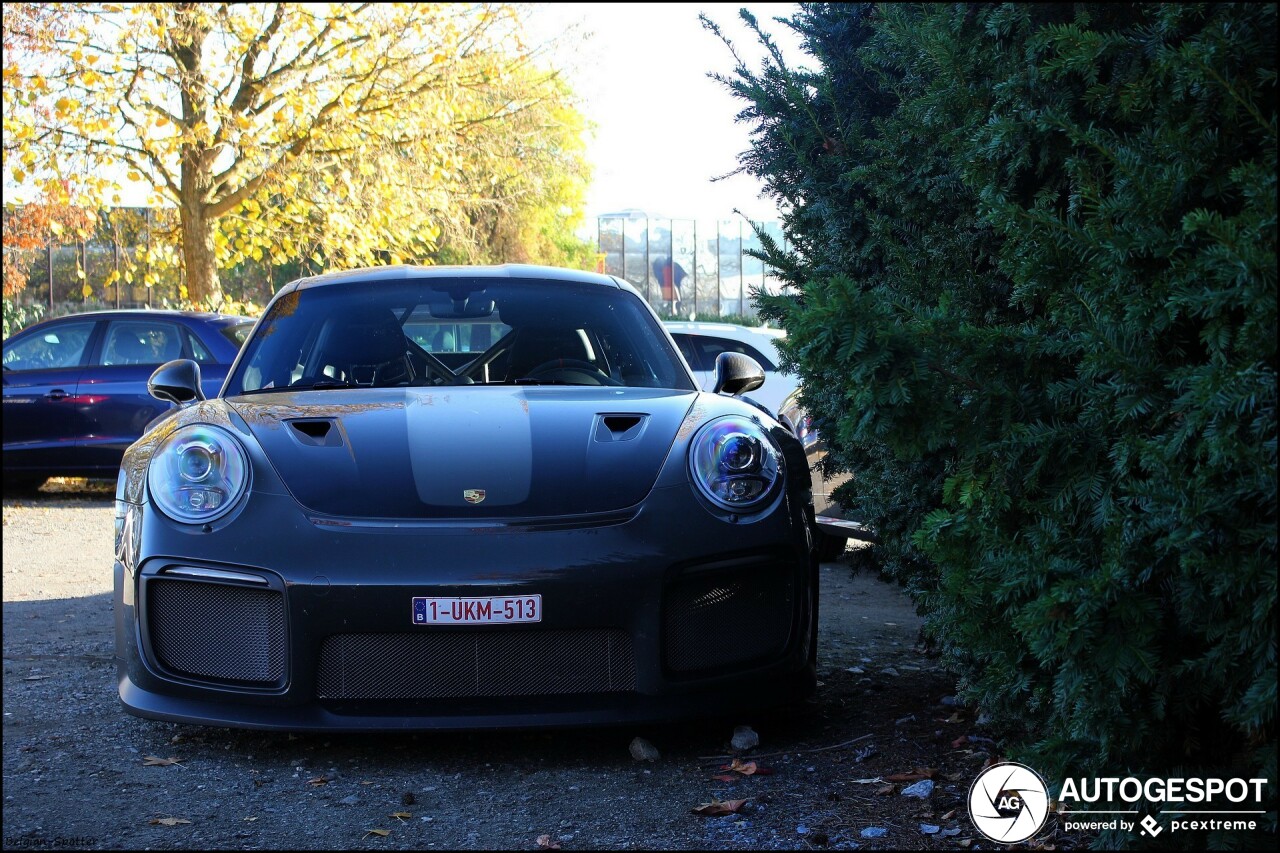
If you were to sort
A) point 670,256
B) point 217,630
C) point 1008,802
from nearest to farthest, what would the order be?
point 1008,802 < point 217,630 < point 670,256

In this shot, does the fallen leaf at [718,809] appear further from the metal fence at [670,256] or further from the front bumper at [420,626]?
the metal fence at [670,256]

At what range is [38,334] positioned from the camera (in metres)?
11.6

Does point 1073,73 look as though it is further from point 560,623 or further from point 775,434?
point 560,623

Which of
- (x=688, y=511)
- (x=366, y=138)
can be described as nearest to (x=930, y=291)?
(x=688, y=511)

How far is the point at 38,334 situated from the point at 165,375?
810cm

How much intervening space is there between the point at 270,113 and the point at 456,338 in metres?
12.0

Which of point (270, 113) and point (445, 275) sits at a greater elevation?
point (270, 113)

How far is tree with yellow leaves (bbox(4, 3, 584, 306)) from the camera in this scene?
586 inches

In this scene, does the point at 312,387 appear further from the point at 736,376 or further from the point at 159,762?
the point at 736,376

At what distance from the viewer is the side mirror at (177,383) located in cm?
452

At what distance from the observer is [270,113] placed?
1592 centimetres

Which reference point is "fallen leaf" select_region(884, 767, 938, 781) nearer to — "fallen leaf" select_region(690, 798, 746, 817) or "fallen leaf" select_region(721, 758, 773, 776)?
"fallen leaf" select_region(721, 758, 773, 776)

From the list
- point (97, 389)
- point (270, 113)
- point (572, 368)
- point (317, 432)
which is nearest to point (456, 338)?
point (572, 368)

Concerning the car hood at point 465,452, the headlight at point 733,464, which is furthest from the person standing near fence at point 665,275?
the headlight at point 733,464
